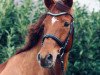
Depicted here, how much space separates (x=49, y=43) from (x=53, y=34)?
13 cm

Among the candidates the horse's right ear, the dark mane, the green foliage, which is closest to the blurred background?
the green foliage

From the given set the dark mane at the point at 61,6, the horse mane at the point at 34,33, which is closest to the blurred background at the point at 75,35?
the horse mane at the point at 34,33

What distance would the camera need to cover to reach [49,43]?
5.86 meters

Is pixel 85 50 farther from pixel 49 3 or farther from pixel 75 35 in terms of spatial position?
pixel 49 3

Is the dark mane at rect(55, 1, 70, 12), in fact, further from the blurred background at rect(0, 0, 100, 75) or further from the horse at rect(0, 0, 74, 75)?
the blurred background at rect(0, 0, 100, 75)

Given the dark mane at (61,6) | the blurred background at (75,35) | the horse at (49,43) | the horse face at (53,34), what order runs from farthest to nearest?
the blurred background at (75,35) → the dark mane at (61,6) → the horse at (49,43) → the horse face at (53,34)

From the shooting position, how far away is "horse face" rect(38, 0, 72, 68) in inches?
225

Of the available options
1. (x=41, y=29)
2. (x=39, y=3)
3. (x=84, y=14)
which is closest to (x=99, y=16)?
(x=84, y=14)

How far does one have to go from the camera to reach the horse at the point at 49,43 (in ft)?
19.3

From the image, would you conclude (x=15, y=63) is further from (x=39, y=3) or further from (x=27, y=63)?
(x=39, y=3)

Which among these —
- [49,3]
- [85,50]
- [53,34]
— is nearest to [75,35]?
[85,50]

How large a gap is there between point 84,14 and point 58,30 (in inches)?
116

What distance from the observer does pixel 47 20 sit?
6016 mm

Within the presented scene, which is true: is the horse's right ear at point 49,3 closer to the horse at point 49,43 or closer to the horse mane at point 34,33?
the horse at point 49,43
